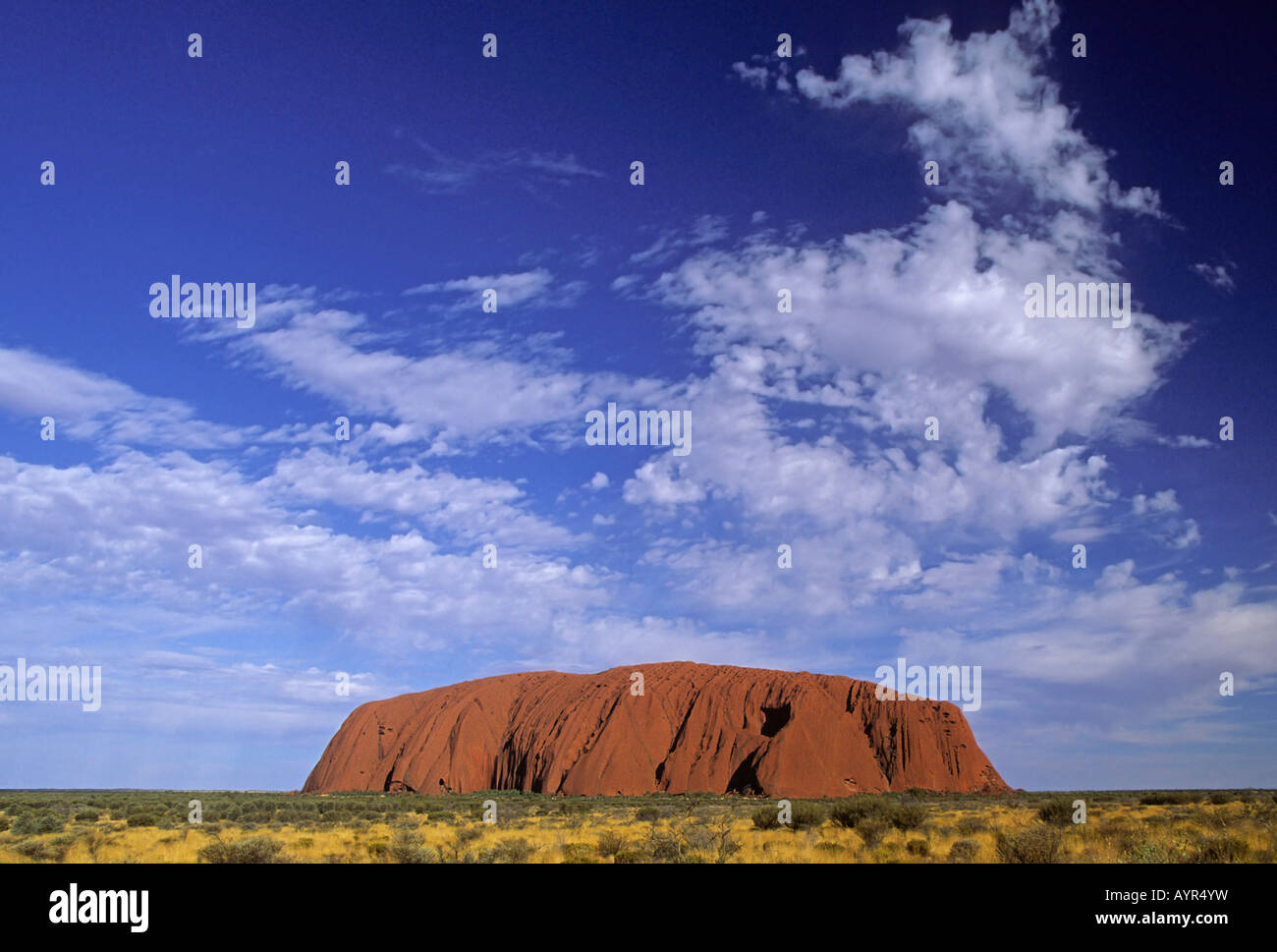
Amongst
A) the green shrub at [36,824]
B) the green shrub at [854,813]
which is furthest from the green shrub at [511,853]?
the green shrub at [36,824]

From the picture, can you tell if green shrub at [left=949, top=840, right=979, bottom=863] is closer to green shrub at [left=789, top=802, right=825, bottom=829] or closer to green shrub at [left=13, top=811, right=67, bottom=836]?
green shrub at [left=789, top=802, right=825, bottom=829]

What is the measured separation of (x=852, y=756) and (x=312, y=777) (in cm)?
6740

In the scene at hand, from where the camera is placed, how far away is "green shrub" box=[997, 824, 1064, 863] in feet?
56.2

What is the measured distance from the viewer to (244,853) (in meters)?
18.4

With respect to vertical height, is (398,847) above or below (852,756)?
above

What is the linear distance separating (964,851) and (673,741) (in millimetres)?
70501

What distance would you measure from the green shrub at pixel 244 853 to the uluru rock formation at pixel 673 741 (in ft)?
202

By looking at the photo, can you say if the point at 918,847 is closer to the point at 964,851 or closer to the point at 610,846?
the point at 964,851

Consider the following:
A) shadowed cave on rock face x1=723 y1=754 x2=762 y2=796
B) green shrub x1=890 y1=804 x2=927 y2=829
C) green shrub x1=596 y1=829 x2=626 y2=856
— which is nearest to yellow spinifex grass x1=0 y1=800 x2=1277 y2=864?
green shrub x1=596 y1=829 x2=626 y2=856
